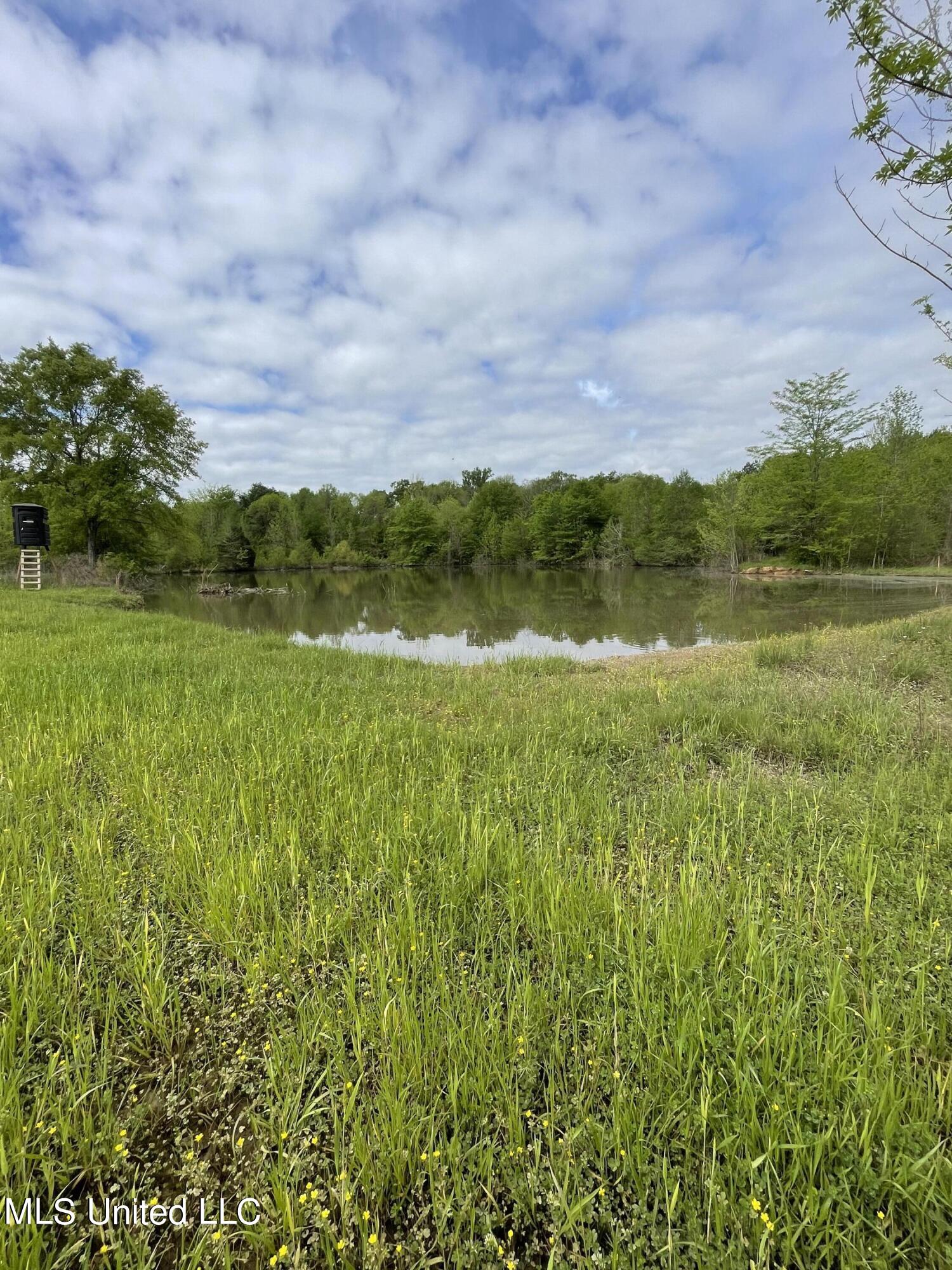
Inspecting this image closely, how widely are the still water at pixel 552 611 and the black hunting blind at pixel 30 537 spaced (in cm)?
559

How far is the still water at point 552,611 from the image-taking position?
1614 cm

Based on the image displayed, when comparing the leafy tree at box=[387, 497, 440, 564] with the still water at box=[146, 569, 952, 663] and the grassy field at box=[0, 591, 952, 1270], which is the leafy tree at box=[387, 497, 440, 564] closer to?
the still water at box=[146, 569, 952, 663]

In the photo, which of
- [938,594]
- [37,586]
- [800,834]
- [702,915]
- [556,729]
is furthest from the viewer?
[938,594]

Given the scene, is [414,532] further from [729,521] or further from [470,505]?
[729,521]

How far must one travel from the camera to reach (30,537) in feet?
56.8

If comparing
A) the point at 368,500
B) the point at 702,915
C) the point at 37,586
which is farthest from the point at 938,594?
the point at 368,500

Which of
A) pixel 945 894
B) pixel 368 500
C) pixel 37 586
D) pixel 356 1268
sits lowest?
pixel 356 1268

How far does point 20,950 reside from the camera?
1898 millimetres

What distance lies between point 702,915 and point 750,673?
6.34 m

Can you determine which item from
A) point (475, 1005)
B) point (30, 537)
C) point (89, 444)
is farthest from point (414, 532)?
point (475, 1005)

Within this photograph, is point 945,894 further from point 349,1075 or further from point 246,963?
point 246,963

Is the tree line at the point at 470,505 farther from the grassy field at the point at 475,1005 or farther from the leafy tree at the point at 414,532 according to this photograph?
the grassy field at the point at 475,1005

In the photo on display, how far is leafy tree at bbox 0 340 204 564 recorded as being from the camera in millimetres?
22094

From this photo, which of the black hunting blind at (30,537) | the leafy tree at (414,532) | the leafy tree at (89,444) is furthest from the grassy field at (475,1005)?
the leafy tree at (414,532)
